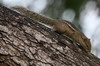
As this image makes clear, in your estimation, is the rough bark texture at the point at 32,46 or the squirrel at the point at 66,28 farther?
the squirrel at the point at 66,28

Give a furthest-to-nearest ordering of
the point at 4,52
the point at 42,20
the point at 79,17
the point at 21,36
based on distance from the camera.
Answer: the point at 79,17
the point at 42,20
the point at 21,36
the point at 4,52

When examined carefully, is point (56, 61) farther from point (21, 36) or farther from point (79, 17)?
point (79, 17)

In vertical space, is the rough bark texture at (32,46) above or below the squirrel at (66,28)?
below

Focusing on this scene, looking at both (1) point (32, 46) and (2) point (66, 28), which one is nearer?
(1) point (32, 46)

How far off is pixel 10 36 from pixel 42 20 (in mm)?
970

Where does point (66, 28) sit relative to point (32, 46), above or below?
above

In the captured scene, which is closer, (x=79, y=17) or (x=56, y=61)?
(x=56, y=61)

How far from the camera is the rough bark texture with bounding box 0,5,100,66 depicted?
101 inches

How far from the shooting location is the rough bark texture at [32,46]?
8.38 ft

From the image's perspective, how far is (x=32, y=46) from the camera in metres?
2.68

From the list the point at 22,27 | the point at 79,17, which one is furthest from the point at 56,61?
the point at 79,17

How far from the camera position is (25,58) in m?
2.57

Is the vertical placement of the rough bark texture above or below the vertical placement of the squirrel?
below

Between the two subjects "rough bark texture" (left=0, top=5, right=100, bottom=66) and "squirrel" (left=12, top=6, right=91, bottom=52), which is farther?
"squirrel" (left=12, top=6, right=91, bottom=52)
